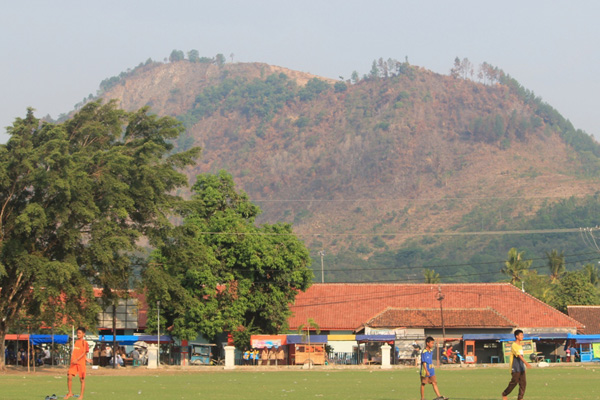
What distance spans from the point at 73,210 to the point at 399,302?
39045 mm

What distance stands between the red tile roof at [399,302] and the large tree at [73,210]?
26655mm

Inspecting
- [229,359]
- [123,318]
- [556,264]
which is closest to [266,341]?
[229,359]

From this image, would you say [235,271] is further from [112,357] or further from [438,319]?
[438,319]

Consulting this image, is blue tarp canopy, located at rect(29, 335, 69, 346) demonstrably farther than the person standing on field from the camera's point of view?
Yes

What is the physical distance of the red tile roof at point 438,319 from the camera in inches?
2469

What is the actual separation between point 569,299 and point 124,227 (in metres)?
59.7

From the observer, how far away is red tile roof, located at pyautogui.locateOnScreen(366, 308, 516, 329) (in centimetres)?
6272

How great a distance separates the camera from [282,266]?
60.3m

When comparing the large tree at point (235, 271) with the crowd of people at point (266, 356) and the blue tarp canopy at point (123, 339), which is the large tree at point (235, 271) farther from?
the blue tarp canopy at point (123, 339)

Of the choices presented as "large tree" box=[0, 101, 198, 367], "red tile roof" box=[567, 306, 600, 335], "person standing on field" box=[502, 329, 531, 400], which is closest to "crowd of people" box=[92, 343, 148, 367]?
"large tree" box=[0, 101, 198, 367]

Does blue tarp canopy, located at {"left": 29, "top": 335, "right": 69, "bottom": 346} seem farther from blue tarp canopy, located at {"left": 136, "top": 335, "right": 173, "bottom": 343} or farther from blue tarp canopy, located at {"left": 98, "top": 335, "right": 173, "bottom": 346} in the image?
blue tarp canopy, located at {"left": 136, "top": 335, "right": 173, "bottom": 343}

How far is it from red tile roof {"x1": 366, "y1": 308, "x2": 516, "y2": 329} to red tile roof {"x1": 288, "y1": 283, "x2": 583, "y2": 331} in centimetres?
579

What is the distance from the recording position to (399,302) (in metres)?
75.6

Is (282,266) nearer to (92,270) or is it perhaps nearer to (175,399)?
(92,270)
